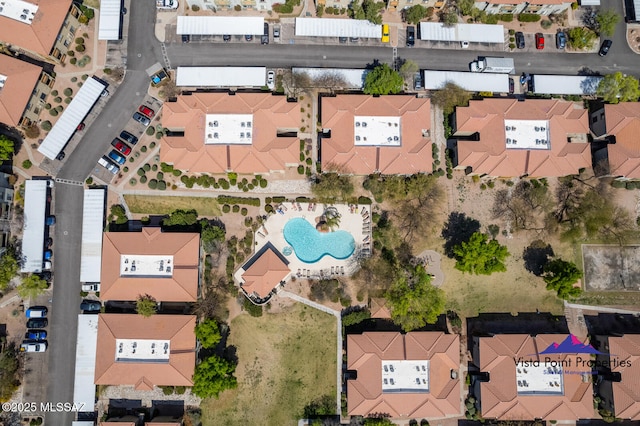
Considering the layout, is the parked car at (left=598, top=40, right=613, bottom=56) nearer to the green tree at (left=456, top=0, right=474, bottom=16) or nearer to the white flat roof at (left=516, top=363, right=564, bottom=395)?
the green tree at (left=456, top=0, right=474, bottom=16)

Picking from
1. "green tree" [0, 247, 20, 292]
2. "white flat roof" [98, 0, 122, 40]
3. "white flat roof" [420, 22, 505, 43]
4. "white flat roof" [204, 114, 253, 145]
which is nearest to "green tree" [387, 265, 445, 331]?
"white flat roof" [204, 114, 253, 145]

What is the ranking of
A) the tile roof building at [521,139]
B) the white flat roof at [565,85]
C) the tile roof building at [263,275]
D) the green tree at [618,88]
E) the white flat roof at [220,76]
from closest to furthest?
the tile roof building at [263,275], the tile roof building at [521,139], the green tree at [618,88], the white flat roof at [220,76], the white flat roof at [565,85]

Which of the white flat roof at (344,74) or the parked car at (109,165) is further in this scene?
the white flat roof at (344,74)

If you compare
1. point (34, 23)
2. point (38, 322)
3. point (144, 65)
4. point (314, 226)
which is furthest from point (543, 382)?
point (34, 23)

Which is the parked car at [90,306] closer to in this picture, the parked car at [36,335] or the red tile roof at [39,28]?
the parked car at [36,335]

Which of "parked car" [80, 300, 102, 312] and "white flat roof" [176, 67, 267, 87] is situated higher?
"white flat roof" [176, 67, 267, 87]

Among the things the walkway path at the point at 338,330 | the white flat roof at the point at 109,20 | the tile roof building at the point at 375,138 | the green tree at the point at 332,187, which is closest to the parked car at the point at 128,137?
the white flat roof at the point at 109,20
